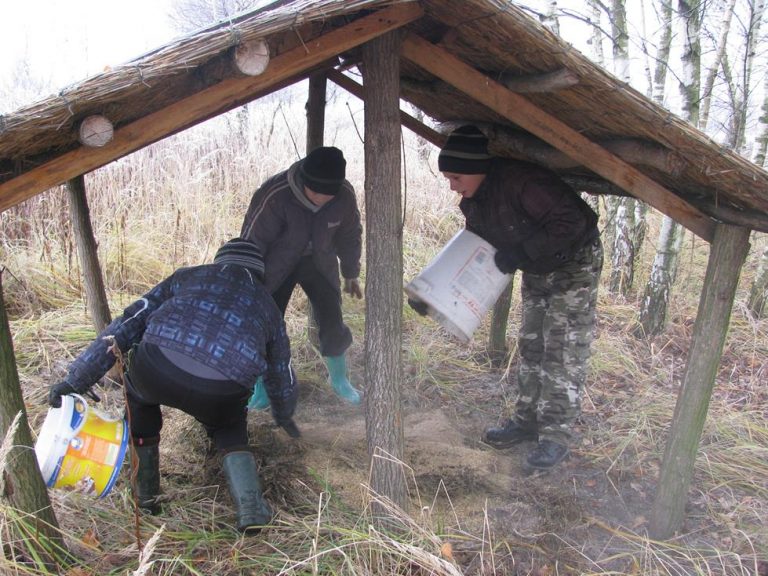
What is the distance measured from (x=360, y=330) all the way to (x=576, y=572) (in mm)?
3187

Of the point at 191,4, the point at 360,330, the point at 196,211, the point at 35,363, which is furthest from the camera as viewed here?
the point at 191,4

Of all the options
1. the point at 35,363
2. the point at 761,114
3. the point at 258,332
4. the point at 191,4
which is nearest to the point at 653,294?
the point at 761,114

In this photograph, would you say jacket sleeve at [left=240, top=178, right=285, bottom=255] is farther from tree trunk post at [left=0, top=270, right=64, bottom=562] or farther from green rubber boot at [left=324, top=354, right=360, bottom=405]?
tree trunk post at [left=0, top=270, right=64, bottom=562]

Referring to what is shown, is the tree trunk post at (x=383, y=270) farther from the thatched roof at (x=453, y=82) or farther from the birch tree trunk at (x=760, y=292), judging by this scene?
the birch tree trunk at (x=760, y=292)

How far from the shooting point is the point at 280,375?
9.93ft

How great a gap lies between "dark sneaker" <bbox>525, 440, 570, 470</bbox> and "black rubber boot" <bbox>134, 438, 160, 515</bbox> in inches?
82.5

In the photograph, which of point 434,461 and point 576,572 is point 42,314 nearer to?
point 434,461

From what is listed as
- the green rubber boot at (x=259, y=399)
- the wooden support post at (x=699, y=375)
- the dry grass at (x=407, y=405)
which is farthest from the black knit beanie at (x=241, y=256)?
the wooden support post at (x=699, y=375)

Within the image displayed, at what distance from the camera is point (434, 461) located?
12.0 ft

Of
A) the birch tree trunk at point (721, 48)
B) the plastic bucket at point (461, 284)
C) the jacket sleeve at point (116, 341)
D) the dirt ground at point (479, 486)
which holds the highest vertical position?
the birch tree trunk at point (721, 48)

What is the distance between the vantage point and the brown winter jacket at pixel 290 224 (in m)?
3.75

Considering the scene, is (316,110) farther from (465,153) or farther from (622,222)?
(622,222)

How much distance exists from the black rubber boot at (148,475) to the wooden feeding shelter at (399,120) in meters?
1.05

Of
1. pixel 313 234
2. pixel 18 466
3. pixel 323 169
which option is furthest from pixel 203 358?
pixel 313 234
